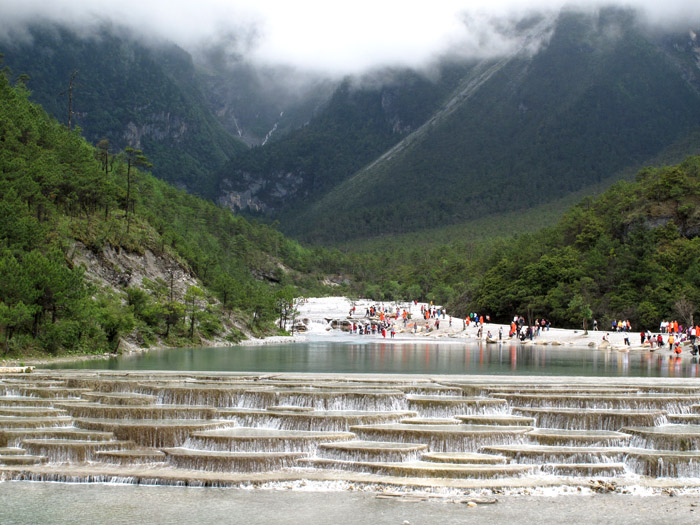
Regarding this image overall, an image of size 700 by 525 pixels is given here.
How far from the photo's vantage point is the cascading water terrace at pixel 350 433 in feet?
77.3

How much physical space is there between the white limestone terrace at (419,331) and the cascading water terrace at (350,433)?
44.4 metres

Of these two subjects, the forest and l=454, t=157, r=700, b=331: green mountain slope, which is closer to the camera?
the forest

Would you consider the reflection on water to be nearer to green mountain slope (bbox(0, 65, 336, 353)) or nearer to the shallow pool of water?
green mountain slope (bbox(0, 65, 336, 353))

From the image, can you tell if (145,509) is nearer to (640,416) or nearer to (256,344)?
(640,416)

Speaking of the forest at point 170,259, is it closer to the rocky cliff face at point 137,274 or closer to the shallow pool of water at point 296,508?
the rocky cliff face at point 137,274

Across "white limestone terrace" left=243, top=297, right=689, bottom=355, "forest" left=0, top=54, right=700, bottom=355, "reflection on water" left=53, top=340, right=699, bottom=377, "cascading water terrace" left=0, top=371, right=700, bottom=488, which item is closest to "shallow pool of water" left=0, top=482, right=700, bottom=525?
"cascading water terrace" left=0, top=371, right=700, bottom=488

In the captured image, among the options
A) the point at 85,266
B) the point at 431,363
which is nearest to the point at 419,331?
the point at 85,266

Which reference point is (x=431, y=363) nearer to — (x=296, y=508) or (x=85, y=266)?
(x=85, y=266)

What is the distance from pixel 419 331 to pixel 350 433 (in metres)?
95.5

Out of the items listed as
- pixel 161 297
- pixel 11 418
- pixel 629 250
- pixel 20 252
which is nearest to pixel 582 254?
pixel 629 250

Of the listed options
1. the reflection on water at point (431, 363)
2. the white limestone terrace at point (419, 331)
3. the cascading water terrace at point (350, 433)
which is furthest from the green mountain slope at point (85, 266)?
the cascading water terrace at point (350, 433)

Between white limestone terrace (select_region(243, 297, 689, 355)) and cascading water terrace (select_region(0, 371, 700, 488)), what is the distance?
44.4m

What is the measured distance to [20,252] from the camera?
186 feet

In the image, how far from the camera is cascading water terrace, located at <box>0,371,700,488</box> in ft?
77.3
